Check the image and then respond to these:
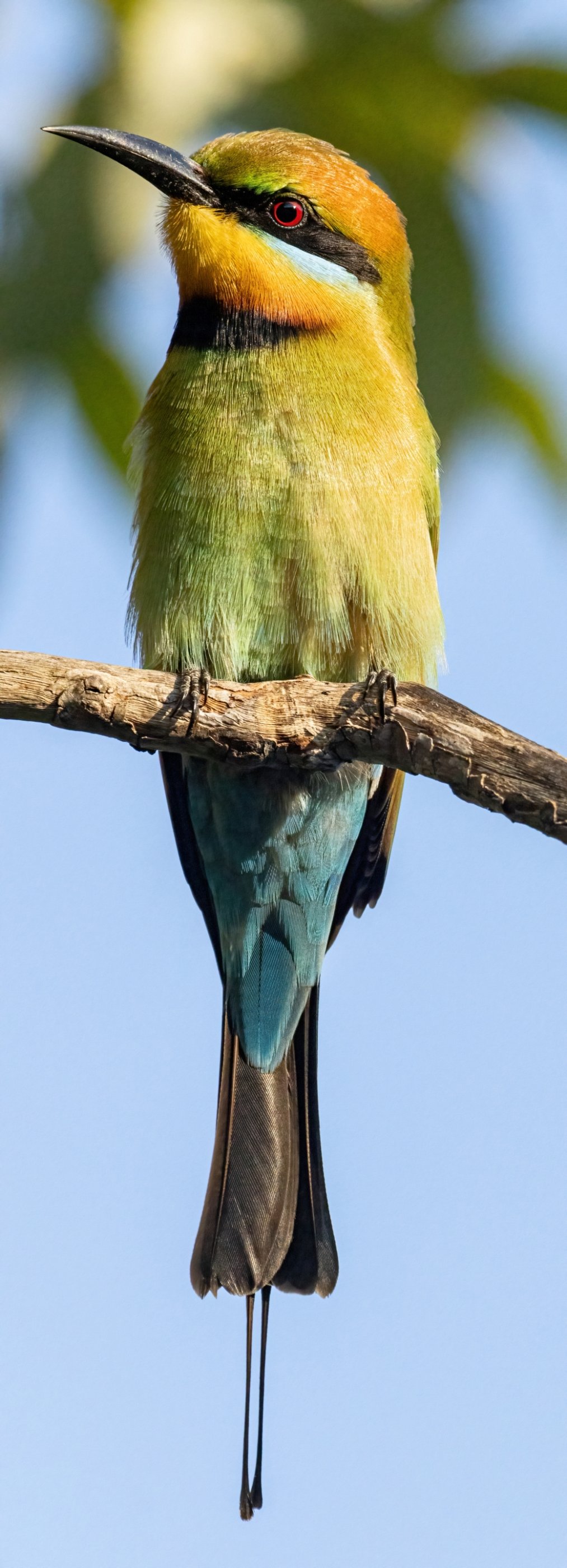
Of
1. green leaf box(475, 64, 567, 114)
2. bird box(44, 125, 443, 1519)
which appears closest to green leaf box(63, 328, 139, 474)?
bird box(44, 125, 443, 1519)

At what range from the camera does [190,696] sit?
2.97 meters

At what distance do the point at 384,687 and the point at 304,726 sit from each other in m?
0.19

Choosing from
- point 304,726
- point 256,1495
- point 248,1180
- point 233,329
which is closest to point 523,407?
point 233,329

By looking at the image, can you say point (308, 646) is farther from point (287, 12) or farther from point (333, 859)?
point (287, 12)

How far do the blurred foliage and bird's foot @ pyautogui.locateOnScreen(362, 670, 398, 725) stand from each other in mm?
853

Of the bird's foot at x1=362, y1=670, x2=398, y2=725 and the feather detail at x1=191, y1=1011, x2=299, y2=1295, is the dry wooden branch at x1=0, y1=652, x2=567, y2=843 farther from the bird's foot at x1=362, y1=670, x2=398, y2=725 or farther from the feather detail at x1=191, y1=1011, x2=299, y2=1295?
the feather detail at x1=191, y1=1011, x2=299, y2=1295

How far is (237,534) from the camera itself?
3.23m

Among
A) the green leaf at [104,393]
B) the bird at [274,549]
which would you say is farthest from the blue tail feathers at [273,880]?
the green leaf at [104,393]

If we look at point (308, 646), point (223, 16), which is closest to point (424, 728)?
point (308, 646)

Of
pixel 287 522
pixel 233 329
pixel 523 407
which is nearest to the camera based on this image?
pixel 287 522

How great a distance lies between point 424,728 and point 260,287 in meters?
1.09

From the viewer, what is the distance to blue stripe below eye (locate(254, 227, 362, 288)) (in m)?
3.39

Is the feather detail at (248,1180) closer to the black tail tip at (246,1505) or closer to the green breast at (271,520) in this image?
the black tail tip at (246,1505)

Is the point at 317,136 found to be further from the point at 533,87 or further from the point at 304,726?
the point at 304,726
